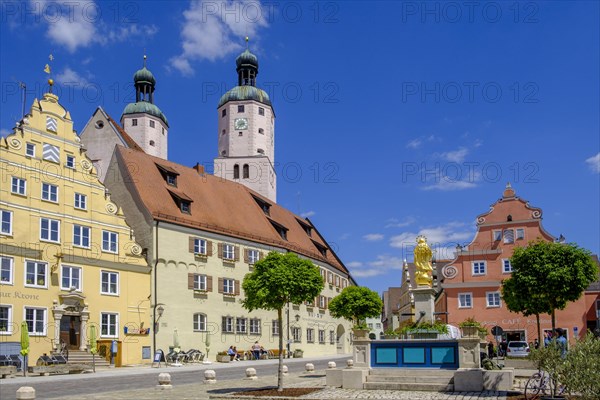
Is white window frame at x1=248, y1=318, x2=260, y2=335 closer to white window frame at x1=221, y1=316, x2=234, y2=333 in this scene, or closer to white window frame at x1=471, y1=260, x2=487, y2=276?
white window frame at x1=221, y1=316, x2=234, y2=333

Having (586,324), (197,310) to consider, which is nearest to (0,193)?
(197,310)

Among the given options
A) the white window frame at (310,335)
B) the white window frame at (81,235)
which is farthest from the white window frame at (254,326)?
the white window frame at (81,235)

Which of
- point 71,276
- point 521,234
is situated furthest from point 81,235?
point 521,234

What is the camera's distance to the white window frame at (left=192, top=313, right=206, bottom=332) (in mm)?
49697

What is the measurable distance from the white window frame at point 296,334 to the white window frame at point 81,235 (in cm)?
2272

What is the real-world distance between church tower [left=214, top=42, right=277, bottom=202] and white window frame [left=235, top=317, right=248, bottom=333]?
25310 millimetres

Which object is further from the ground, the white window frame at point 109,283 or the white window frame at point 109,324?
the white window frame at point 109,283

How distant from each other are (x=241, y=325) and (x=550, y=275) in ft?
81.6

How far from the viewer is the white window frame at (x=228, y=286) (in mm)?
53250

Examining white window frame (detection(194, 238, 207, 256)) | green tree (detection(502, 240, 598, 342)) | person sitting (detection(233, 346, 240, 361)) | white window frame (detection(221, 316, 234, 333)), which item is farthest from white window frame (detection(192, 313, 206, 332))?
green tree (detection(502, 240, 598, 342))

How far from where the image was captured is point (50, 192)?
4184 centimetres

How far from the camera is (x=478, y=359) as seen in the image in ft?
78.9

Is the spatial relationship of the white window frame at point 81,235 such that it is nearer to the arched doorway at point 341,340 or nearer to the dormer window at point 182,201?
the dormer window at point 182,201

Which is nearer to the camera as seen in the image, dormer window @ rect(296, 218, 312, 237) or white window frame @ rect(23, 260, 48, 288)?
white window frame @ rect(23, 260, 48, 288)
